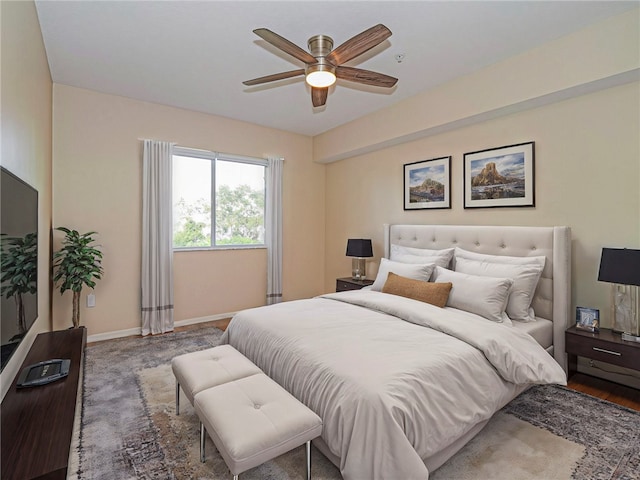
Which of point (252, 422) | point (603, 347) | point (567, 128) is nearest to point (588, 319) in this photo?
point (603, 347)

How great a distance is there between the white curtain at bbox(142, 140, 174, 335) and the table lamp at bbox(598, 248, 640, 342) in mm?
4377

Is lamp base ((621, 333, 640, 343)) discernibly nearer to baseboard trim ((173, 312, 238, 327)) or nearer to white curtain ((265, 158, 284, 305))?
white curtain ((265, 158, 284, 305))

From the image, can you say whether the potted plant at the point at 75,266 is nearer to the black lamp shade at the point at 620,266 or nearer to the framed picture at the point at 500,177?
the framed picture at the point at 500,177

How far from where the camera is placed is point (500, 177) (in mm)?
3426

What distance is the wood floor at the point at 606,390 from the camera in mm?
2492

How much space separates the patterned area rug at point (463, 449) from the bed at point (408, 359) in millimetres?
183

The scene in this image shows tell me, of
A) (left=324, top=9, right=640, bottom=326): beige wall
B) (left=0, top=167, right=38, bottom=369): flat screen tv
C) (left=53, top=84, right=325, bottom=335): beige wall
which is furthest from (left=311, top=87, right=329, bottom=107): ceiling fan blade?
(left=53, top=84, right=325, bottom=335): beige wall

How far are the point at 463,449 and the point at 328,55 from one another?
2642 millimetres

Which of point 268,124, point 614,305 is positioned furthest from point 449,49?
point 268,124

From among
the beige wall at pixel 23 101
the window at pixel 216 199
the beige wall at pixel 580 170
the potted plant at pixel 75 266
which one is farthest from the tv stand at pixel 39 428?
the beige wall at pixel 580 170

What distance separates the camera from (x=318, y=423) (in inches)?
63.1

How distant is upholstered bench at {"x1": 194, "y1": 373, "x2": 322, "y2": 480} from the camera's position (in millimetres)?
1424

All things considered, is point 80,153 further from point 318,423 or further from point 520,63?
point 520,63

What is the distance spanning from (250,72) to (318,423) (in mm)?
3151
